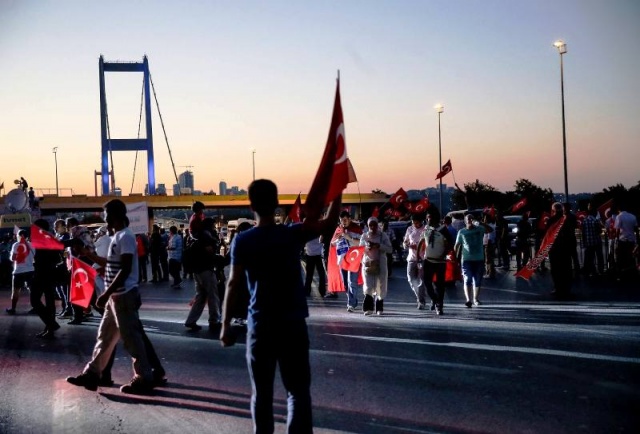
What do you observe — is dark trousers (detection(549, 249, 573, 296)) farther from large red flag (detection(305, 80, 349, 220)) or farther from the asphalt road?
large red flag (detection(305, 80, 349, 220))

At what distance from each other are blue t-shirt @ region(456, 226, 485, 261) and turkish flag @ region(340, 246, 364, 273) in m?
1.74

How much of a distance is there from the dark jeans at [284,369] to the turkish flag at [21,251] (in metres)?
10.7

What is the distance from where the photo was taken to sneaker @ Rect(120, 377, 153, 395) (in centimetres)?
644

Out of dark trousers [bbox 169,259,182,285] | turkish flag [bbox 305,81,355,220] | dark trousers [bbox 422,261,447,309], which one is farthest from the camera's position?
dark trousers [bbox 169,259,182,285]

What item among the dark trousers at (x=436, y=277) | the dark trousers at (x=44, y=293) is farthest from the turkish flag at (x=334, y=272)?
the dark trousers at (x=44, y=293)

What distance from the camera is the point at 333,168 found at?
4.50 meters

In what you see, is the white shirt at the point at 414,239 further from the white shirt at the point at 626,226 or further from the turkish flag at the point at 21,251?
the turkish flag at the point at 21,251

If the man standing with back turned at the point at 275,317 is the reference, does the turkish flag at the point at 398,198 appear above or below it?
above

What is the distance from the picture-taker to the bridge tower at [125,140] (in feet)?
243

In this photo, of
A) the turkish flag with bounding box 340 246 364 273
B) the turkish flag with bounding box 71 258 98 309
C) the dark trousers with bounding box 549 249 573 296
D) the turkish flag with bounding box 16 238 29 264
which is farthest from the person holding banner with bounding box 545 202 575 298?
the turkish flag with bounding box 16 238 29 264

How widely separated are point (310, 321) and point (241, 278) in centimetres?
684

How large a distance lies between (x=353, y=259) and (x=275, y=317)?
27.6 feet

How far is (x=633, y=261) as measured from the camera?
53.0 ft

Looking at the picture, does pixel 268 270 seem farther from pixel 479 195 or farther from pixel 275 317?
pixel 479 195
